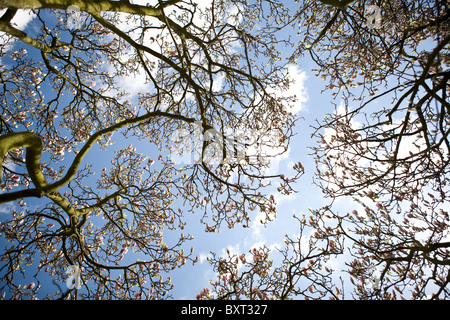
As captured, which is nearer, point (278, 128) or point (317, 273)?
point (317, 273)

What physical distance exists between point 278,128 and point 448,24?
3103mm

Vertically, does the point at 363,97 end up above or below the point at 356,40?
below

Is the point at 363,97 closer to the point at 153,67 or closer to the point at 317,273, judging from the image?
the point at 317,273

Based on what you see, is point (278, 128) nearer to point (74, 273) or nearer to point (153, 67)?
point (153, 67)

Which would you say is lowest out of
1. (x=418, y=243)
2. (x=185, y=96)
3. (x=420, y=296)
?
(x=420, y=296)

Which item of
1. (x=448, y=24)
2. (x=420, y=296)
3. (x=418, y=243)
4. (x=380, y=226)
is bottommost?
(x=420, y=296)

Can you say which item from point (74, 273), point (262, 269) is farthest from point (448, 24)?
point (74, 273)

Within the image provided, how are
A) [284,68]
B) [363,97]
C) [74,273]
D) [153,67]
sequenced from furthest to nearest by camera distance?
[153,67]
[284,68]
[74,273]
[363,97]

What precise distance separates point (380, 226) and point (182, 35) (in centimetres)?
587

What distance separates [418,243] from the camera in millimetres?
3133

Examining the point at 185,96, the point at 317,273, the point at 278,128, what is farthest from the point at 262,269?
the point at 185,96

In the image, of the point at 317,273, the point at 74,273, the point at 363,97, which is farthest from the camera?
the point at 74,273

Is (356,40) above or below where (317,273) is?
above
